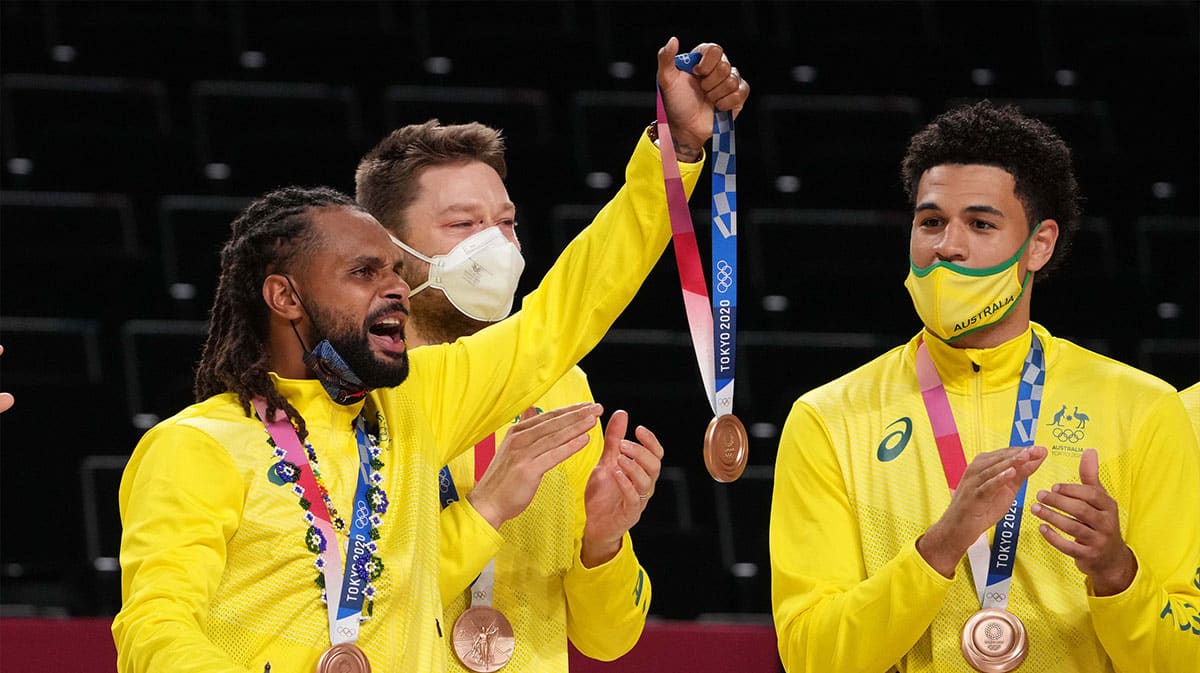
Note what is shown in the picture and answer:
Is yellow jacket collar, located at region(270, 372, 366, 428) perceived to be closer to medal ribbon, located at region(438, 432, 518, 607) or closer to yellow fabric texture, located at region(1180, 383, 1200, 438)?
medal ribbon, located at region(438, 432, 518, 607)

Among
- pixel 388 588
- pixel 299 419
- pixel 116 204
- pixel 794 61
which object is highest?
pixel 794 61

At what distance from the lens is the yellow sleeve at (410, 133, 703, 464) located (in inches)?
120

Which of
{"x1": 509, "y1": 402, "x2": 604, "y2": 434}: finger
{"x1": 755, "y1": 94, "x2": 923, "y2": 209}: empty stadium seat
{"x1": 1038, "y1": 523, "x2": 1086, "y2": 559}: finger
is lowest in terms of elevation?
{"x1": 1038, "y1": 523, "x2": 1086, "y2": 559}: finger

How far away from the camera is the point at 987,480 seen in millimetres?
2918

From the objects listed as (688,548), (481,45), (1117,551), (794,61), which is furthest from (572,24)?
(1117,551)

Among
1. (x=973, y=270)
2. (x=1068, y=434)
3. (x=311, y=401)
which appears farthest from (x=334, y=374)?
(x=1068, y=434)

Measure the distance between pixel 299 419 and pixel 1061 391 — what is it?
1467 mm

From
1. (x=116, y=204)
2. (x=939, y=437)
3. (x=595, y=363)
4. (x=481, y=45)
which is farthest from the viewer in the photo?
(x=481, y=45)

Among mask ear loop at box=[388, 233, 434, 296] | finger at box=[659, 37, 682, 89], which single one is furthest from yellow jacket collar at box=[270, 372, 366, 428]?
finger at box=[659, 37, 682, 89]

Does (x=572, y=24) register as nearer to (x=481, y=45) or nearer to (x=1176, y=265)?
(x=481, y=45)

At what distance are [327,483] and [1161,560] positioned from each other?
5.00ft

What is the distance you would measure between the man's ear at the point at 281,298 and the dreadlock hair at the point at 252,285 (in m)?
0.02

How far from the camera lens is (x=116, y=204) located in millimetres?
6656

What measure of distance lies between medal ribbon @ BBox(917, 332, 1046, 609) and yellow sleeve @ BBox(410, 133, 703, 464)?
641mm
